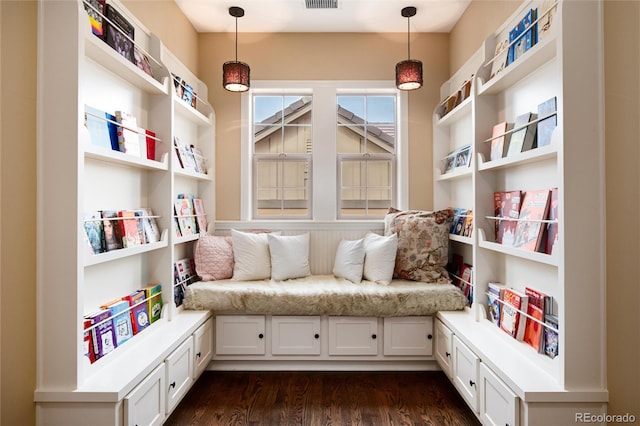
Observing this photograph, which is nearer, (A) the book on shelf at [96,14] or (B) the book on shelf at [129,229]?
(A) the book on shelf at [96,14]

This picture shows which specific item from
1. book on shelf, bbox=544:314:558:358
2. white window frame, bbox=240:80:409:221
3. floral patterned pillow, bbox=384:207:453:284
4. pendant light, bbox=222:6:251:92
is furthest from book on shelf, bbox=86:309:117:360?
book on shelf, bbox=544:314:558:358

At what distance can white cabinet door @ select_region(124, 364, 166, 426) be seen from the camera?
1.52 metres

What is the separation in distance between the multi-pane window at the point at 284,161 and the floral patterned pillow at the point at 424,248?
3.25 ft

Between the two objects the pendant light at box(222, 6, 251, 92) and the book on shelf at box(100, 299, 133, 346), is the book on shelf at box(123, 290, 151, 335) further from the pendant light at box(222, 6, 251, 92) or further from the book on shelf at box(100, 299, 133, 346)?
the pendant light at box(222, 6, 251, 92)

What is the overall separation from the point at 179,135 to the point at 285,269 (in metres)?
1.37

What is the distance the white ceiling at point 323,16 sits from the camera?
2.80 metres

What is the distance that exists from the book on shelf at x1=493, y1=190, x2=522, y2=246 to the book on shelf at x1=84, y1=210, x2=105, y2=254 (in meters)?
2.14

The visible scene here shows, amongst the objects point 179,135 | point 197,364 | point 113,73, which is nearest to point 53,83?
point 113,73

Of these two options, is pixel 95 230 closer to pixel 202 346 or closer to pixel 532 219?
pixel 202 346

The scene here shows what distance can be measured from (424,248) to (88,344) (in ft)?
7.37

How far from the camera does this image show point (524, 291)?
6.67 ft

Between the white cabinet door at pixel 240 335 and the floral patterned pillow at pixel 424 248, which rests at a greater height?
the floral patterned pillow at pixel 424 248

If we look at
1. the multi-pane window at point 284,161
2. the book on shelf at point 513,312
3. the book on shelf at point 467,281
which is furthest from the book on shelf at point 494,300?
the multi-pane window at point 284,161

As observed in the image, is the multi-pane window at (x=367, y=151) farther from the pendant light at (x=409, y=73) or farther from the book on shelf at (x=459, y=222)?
the book on shelf at (x=459, y=222)
